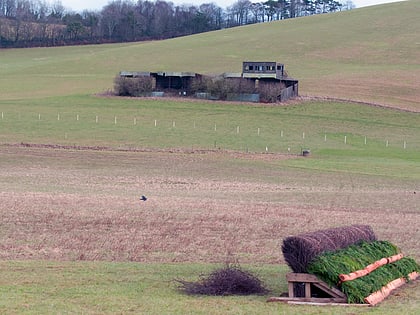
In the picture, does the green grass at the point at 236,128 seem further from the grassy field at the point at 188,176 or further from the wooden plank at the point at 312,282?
the wooden plank at the point at 312,282

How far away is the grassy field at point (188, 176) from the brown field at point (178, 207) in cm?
7

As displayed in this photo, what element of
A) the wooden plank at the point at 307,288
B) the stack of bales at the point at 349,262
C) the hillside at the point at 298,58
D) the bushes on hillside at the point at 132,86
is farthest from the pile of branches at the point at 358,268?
the bushes on hillside at the point at 132,86

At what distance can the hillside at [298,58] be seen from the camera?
91000 millimetres

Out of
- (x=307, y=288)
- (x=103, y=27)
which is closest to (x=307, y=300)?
(x=307, y=288)

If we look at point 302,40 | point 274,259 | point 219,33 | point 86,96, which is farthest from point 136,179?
point 219,33

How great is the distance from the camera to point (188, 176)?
4109 cm

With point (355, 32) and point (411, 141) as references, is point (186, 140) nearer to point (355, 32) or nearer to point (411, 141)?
point (411, 141)

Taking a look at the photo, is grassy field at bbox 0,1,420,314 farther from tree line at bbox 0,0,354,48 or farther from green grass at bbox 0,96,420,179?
tree line at bbox 0,0,354,48

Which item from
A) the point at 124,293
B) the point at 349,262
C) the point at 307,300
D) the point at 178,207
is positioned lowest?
the point at 178,207

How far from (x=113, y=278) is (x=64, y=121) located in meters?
54.2

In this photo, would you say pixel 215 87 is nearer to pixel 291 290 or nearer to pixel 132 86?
pixel 132 86

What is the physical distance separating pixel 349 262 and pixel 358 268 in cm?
21

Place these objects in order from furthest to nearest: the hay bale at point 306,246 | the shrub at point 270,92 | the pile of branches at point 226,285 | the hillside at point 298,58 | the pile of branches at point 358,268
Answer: the hillside at point 298,58 < the shrub at point 270,92 < the pile of branches at point 226,285 < the hay bale at point 306,246 < the pile of branches at point 358,268

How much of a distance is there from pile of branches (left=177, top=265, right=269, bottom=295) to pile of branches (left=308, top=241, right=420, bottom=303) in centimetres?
125
